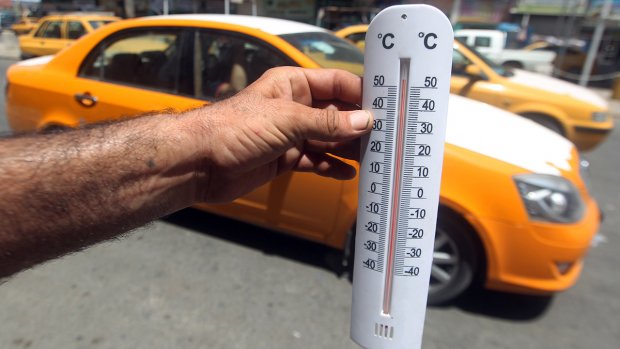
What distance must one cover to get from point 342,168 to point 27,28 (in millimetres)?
20342

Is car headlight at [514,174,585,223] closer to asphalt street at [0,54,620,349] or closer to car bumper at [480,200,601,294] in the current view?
car bumper at [480,200,601,294]

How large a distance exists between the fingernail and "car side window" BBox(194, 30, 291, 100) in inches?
89.8

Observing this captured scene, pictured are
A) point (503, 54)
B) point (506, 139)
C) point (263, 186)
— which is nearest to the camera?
point (506, 139)

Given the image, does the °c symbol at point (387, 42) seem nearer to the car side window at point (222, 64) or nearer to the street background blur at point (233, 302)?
the street background blur at point (233, 302)

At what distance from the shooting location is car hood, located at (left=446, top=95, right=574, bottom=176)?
8.41 feet

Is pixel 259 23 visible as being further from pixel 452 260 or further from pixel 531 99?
pixel 531 99

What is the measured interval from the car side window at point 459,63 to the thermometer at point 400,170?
4.41 meters

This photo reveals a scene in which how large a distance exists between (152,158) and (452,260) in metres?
2.07

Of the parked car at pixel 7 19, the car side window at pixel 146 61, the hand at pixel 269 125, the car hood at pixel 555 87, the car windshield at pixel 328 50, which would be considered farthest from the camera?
the parked car at pixel 7 19

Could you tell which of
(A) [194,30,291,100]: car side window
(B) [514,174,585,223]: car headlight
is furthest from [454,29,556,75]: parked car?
(B) [514,174,585,223]: car headlight

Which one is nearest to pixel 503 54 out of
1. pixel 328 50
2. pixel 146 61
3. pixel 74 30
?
pixel 74 30

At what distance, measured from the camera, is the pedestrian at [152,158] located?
3.60 ft

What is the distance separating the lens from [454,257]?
108 inches

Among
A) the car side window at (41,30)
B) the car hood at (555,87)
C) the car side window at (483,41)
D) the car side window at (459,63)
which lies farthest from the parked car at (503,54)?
the car side window at (41,30)
